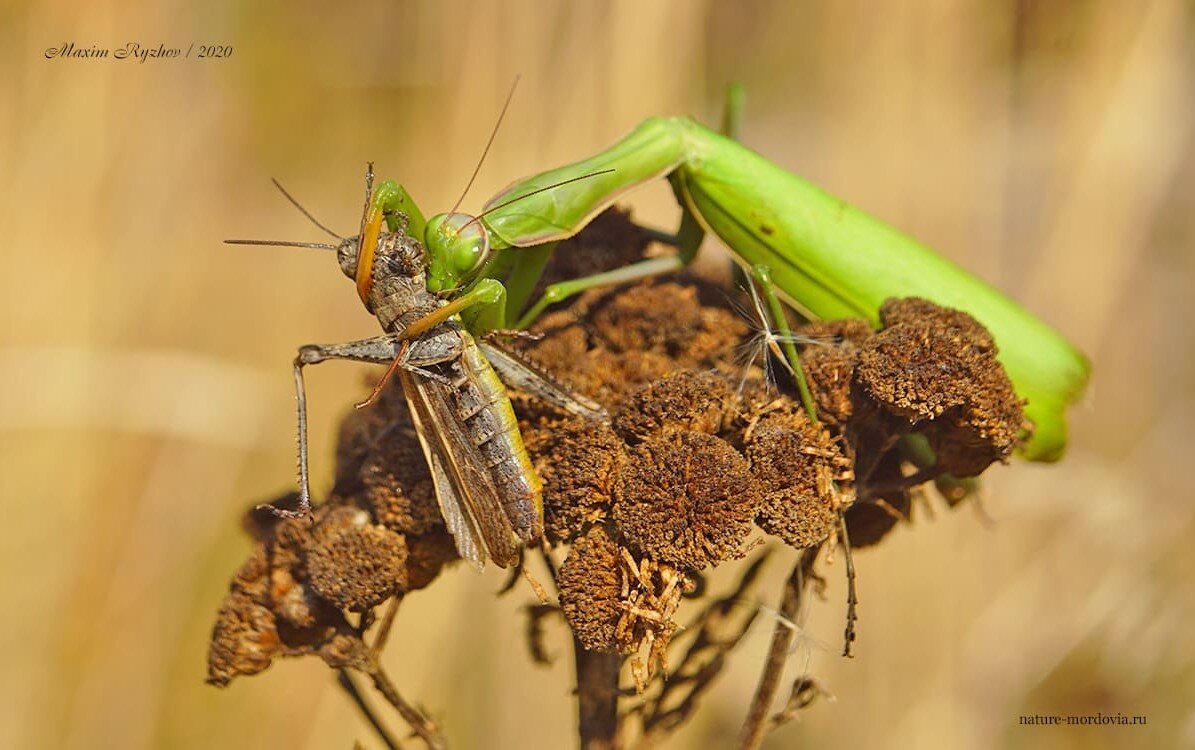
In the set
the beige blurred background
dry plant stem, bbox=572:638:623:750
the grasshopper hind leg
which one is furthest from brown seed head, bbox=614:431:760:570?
the beige blurred background

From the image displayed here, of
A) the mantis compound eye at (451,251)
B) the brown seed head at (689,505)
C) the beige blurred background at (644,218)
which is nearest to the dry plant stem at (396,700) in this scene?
the brown seed head at (689,505)

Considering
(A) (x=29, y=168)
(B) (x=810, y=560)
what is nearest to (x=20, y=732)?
(A) (x=29, y=168)

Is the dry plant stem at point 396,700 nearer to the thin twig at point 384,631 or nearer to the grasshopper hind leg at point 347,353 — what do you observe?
the thin twig at point 384,631

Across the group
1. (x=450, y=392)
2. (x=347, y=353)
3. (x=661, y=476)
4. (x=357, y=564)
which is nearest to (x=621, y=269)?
(x=450, y=392)

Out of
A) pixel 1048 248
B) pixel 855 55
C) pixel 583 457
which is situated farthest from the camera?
pixel 855 55

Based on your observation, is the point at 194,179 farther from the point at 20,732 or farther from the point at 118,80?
the point at 20,732

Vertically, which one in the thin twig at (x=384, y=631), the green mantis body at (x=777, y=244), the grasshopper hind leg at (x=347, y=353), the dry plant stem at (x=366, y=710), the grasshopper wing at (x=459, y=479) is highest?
the green mantis body at (x=777, y=244)
